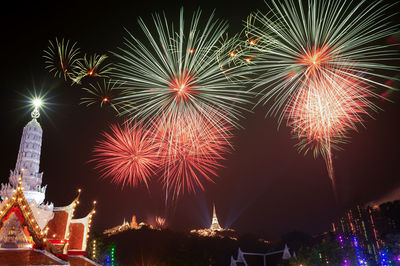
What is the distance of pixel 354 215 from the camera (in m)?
93.0

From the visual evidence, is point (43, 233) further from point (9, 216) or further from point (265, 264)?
point (265, 264)

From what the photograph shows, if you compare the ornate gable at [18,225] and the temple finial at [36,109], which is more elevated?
the temple finial at [36,109]

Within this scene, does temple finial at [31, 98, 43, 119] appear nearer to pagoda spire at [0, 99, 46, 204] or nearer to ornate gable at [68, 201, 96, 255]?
pagoda spire at [0, 99, 46, 204]

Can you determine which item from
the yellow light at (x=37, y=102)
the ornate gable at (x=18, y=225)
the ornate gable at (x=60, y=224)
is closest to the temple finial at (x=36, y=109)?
the yellow light at (x=37, y=102)

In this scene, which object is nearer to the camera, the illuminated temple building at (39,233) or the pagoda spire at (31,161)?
the illuminated temple building at (39,233)

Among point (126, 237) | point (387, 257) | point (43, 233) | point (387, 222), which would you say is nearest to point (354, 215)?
point (387, 222)

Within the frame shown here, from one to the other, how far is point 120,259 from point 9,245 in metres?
56.2

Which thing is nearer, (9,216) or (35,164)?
(9,216)

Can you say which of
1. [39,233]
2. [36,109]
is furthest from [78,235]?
[36,109]

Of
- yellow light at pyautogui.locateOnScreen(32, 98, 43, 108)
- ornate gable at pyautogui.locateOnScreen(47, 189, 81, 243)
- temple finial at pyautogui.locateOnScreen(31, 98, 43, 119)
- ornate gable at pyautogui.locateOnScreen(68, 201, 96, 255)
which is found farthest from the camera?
temple finial at pyautogui.locateOnScreen(31, 98, 43, 119)

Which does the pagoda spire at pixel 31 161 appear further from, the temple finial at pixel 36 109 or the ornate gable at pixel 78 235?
the ornate gable at pixel 78 235

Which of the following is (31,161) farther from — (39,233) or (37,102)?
(39,233)

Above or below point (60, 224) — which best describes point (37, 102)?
above

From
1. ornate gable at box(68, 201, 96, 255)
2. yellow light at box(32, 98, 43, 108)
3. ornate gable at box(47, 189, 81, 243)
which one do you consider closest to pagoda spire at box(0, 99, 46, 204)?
yellow light at box(32, 98, 43, 108)
